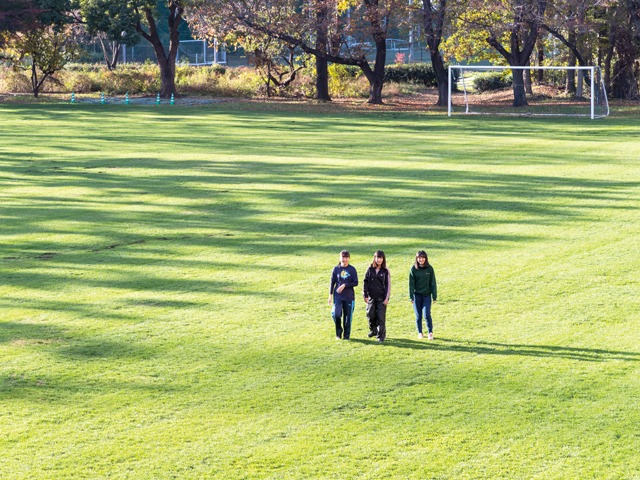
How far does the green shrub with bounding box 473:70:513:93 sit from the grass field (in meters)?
36.9

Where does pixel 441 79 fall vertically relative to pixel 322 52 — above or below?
below

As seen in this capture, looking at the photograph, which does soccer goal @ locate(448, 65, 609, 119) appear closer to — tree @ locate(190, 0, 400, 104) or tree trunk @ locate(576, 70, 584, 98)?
tree trunk @ locate(576, 70, 584, 98)

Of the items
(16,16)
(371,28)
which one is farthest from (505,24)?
(16,16)

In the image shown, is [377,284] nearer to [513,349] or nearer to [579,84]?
[513,349]

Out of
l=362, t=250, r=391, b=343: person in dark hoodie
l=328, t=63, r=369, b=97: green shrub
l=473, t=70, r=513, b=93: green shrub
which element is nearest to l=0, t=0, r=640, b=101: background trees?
l=328, t=63, r=369, b=97: green shrub

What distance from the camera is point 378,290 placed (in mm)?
8602

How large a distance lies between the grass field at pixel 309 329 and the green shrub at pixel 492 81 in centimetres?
3686

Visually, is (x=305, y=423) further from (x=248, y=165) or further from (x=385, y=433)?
(x=248, y=165)

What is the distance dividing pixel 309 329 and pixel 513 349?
92.5 inches

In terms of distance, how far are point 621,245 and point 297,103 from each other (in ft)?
117

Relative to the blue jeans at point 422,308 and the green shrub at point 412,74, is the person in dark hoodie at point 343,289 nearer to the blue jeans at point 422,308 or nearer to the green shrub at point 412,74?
the blue jeans at point 422,308

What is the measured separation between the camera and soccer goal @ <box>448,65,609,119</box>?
40594mm

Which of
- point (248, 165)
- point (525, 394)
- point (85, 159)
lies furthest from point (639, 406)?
point (85, 159)

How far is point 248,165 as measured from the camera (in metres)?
22.3
